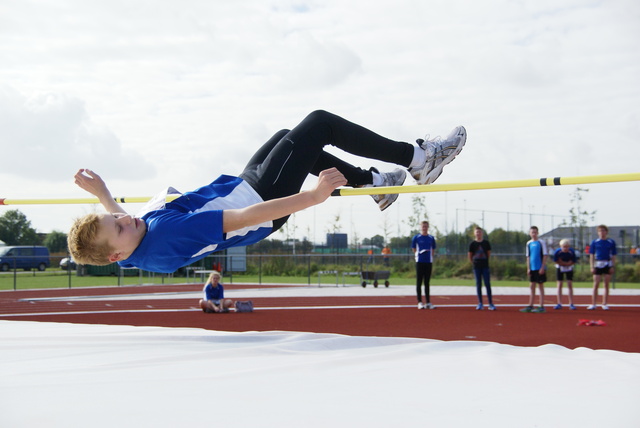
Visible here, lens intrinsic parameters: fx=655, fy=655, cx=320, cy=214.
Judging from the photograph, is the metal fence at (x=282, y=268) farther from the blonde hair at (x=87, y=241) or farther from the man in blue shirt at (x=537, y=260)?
the blonde hair at (x=87, y=241)

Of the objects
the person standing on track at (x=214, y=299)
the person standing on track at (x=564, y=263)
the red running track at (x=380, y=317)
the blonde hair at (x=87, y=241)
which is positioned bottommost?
the red running track at (x=380, y=317)

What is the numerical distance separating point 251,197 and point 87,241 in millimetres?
754

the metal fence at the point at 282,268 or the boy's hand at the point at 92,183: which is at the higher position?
the boy's hand at the point at 92,183

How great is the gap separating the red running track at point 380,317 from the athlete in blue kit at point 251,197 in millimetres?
3714

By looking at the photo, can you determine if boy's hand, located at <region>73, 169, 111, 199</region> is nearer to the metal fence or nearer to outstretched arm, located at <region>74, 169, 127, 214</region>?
outstretched arm, located at <region>74, 169, 127, 214</region>

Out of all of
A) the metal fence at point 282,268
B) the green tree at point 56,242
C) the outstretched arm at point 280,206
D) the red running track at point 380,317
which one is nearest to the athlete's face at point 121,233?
the outstretched arm at point 280,206

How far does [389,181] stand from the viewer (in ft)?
12.3

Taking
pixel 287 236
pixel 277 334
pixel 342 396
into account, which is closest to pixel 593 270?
pixel 277 334

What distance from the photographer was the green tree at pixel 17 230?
107 ft

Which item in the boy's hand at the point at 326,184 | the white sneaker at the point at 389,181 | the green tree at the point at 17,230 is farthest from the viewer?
the green tree at the point at 17,230

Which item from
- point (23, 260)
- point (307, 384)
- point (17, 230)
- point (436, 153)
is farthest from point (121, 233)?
point (17, 230)

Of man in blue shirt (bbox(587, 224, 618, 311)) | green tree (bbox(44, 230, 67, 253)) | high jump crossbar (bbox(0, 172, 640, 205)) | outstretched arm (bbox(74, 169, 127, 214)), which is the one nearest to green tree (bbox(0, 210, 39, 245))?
green tree (bbox(44, 230, 67, 253))

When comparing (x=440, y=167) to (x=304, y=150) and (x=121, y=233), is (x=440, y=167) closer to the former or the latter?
(x=304, y=150)

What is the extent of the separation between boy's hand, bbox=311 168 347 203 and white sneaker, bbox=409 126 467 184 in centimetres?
88
